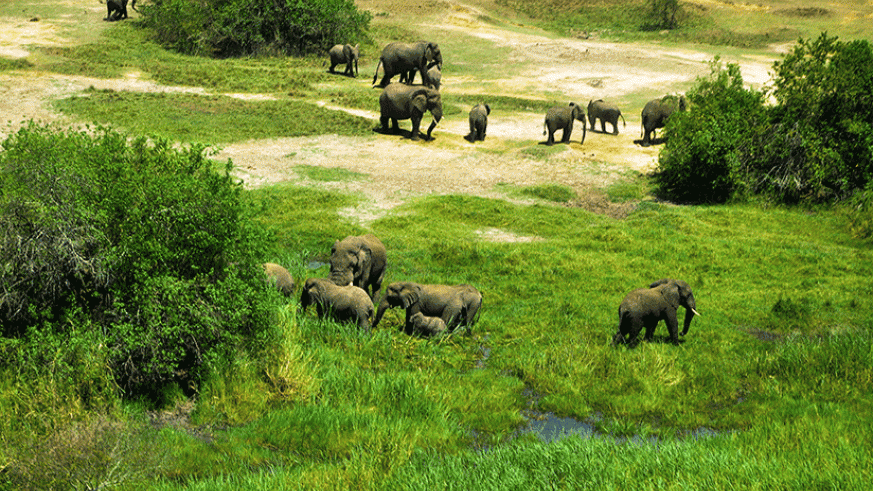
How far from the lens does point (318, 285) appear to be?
1080 cm

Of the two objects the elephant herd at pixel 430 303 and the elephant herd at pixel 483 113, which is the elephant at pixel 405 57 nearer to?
the elephant herd at pixel 483 113

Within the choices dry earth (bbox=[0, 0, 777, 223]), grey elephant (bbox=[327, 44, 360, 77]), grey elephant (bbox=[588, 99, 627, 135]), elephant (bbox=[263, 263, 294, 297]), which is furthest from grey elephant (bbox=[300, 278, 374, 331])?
grey elephant (bbox=[327, 44, 360, 77])

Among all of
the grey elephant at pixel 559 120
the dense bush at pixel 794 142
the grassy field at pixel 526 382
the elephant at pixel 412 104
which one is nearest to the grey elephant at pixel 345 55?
the elephant at pixel 412 104

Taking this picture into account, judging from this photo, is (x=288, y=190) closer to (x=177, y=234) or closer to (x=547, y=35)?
(x=177, y=234)

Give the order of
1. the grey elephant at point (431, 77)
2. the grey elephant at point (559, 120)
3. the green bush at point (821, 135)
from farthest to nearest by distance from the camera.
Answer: the grey elephant at point (431, 77)
the grey elephant at point (559, 120)
the green bush at point (821, 135)

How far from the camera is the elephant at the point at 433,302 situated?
10.7 meters

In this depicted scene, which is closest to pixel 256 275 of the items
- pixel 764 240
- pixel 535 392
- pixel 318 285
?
pixel 318 285

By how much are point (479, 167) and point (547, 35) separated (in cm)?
3344

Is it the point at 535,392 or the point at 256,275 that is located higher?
the point at 256,275

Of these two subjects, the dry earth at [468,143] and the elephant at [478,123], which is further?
the elephant at [478,123]

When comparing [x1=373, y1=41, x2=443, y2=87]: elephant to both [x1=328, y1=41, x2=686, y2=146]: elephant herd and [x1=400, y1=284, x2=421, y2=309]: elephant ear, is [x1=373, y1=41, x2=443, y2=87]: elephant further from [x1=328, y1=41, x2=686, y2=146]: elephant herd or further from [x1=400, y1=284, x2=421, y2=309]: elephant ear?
[x1=400, y1=284, x2=421, y2=309]: elephant ear

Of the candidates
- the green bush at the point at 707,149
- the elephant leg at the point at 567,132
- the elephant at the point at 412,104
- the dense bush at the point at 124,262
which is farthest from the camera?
the elephant at the point at 412,104

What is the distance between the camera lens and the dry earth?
21.0 m

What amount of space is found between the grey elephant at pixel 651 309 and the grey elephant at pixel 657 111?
16.2 m
